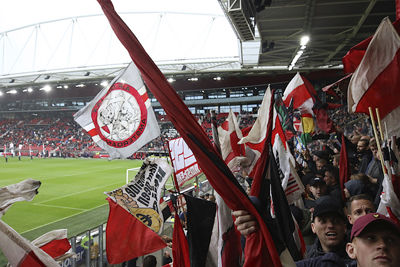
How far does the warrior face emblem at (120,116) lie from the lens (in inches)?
148

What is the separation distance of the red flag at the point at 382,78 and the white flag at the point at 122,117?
91.1 inches

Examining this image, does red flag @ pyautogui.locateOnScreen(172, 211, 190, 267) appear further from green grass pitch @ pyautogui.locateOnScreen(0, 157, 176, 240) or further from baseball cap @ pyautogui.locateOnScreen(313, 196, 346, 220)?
green grass pitch @ pyautogui.locateOnScreen(0, 157, 176, 240)

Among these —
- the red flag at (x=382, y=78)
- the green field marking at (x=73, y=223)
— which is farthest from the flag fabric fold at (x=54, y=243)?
the green field marking at (x=73, y=223)

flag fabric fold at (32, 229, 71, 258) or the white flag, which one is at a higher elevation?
the white flag

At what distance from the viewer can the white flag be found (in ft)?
12.2

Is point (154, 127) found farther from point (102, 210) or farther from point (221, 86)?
point (221, 86)

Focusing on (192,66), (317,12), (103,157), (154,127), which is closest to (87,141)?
(103,157)

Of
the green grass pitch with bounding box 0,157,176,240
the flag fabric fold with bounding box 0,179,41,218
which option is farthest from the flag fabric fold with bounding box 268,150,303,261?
the green grass pitch with bounding box 0,157,176,240

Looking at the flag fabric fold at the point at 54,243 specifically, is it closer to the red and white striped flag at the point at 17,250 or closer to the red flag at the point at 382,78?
the red and white striped flag at the point at 17,250

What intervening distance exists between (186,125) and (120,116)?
240 centimetres

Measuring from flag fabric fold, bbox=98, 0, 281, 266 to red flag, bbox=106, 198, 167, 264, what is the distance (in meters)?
2.43

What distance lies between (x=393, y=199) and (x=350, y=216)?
76cm

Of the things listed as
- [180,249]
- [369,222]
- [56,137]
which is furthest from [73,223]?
[56,137]

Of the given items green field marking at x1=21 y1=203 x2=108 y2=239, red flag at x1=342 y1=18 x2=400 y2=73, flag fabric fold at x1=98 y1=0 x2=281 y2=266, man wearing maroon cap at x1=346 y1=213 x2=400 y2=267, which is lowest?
green field marking at x1=21 y1=203 x2=108 y2=239
